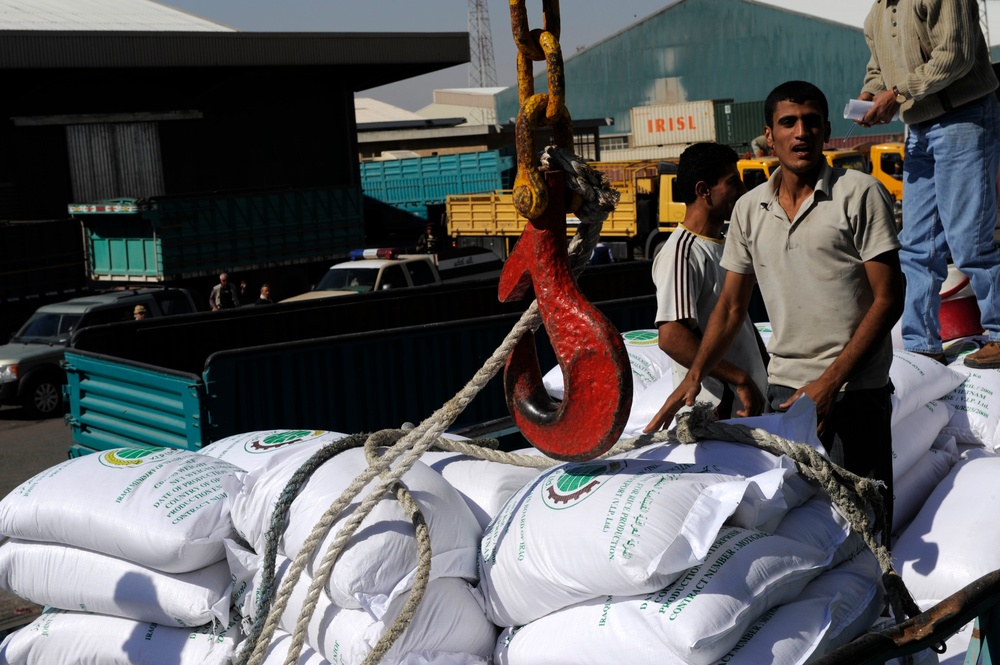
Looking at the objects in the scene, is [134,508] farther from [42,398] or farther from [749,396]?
[42,398]

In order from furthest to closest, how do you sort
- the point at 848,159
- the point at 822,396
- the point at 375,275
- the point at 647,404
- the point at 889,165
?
the point at 889,165 < the point at 848,159 < the point at 375,275 < the point at 647,404 < the point at 822,396

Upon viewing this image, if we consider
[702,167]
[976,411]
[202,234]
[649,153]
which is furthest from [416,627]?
[649,153]

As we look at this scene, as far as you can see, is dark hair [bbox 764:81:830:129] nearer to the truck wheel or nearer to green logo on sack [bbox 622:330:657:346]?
green logo on sack [bbox 622:330:657:346]

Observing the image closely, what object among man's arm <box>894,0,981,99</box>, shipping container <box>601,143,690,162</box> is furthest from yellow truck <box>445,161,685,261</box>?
man's arm <box>894,0,981,99</box>

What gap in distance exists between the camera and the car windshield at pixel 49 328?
13570mm

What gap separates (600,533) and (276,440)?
137 centimetres

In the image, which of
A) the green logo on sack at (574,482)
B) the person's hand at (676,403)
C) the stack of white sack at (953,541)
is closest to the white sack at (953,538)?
the stack of white sack at (953,541)

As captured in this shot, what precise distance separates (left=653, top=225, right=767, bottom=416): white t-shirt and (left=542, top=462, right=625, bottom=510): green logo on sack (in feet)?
3.22

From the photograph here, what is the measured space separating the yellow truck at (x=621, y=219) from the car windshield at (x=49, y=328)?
922 centimetres

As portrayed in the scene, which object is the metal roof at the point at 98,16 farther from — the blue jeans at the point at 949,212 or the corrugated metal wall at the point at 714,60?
the blue jeans at the point at 949,212

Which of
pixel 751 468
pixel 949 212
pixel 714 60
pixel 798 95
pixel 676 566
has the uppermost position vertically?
pixel 714 60

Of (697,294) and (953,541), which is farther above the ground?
(697,294)

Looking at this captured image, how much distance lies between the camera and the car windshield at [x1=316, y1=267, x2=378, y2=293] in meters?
15.3

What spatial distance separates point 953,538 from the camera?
358 cm
